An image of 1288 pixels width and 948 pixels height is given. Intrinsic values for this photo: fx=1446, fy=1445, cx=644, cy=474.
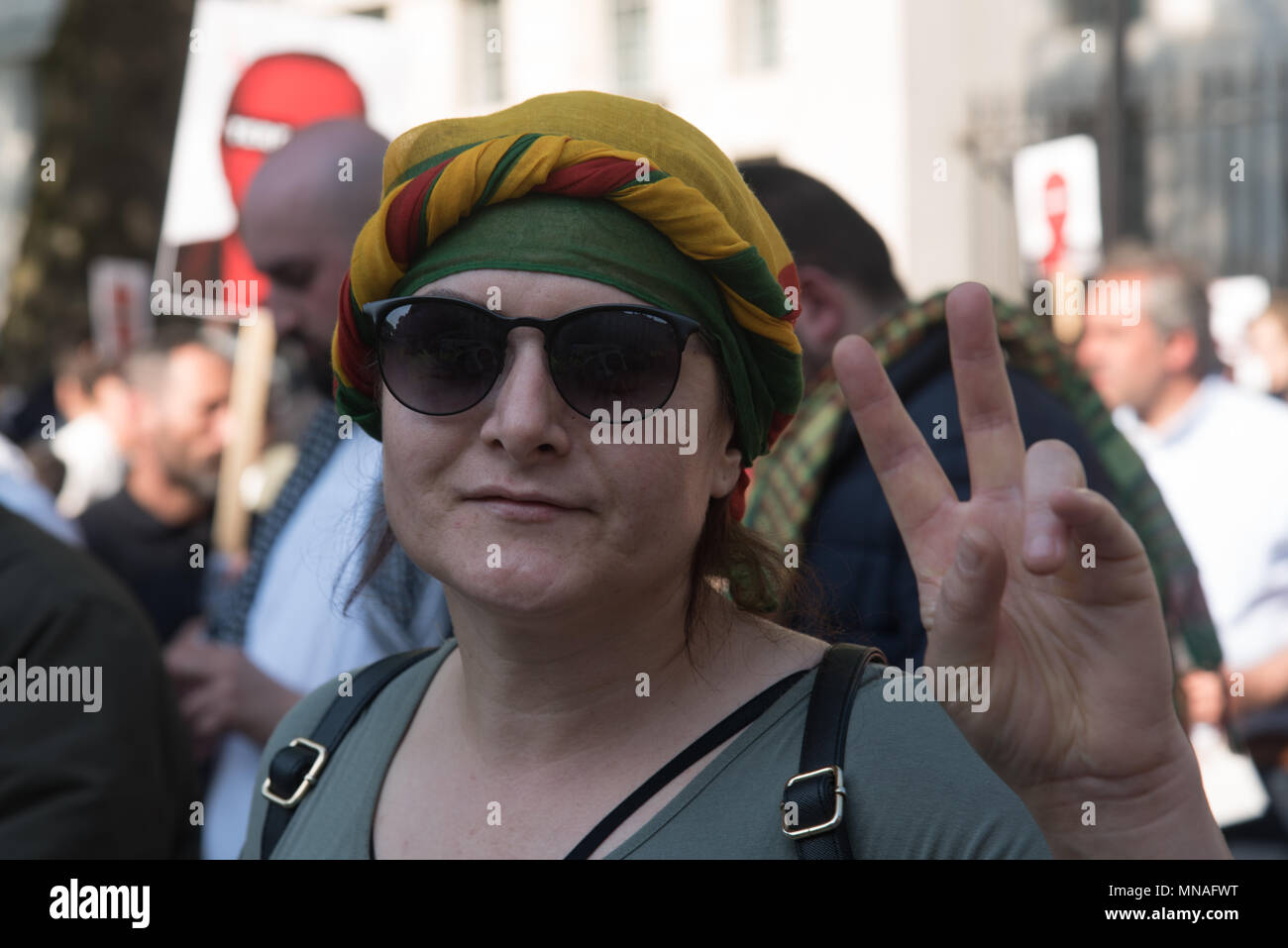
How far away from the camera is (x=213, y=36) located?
18.1 ft

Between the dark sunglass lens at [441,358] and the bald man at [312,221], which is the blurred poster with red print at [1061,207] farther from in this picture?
the dark sunglass lens at [441,358]

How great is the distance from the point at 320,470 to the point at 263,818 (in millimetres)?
1569

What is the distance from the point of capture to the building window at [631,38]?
15.1 metres

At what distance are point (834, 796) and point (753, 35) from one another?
13.6 metres

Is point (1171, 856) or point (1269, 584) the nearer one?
point (1171, 856)

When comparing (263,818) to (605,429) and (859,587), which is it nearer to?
(605,429)

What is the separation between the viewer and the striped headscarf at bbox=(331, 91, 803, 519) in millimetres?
1773

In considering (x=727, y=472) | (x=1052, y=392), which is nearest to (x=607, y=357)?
(x=727, y=472)

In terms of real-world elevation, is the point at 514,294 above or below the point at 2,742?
above

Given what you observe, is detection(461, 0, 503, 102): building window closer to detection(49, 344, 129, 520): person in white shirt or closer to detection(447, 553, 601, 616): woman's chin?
detection(49, 344, 129, 520): person in white shirt

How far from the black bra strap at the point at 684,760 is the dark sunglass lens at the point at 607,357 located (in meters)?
0.39

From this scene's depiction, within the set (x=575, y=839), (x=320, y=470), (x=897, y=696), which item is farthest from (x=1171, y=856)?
(x=320, y=470)

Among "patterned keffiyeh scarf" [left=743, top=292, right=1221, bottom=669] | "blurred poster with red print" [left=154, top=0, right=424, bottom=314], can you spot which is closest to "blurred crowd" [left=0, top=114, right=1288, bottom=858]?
"patterned keffiyeh scarf" [left=743, top=292, right=1221, bottom=669]

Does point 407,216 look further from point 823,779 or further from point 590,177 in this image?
point 823,779
